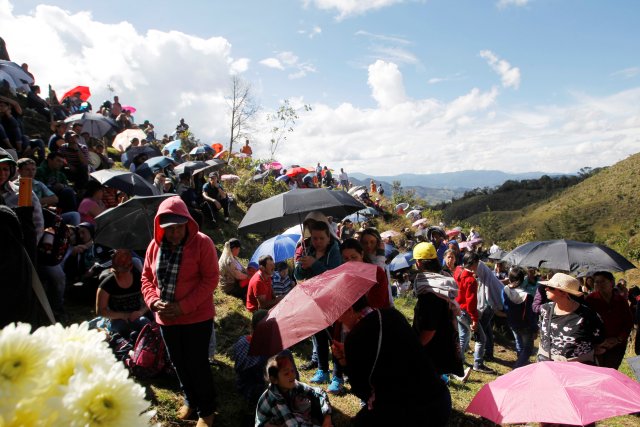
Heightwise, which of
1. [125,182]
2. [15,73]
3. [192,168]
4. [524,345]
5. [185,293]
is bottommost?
[524,345]

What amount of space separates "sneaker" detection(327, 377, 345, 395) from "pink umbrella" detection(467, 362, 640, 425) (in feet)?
6.57

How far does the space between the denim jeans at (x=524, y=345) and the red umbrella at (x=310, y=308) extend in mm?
4186

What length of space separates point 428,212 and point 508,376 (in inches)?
930

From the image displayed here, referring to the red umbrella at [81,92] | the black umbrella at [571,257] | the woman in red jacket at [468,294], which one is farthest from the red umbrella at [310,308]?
the red umbrella at [81,92]

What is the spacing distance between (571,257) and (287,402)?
5.05 meters

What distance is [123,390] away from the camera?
2.58ft

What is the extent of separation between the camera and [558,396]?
2564mm

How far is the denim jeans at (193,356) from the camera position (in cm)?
338

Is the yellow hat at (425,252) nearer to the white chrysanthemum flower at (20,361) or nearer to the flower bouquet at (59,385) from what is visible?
the flower bouquet at (59,385)

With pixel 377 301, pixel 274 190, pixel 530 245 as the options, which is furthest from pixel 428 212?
pixel 377 301

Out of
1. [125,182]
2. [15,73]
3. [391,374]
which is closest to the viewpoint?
[391,374]

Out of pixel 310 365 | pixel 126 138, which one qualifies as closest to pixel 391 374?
pixel 310 365

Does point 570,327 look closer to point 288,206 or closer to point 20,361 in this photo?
point 288,206

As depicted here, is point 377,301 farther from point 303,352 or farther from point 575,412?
point 303,352
